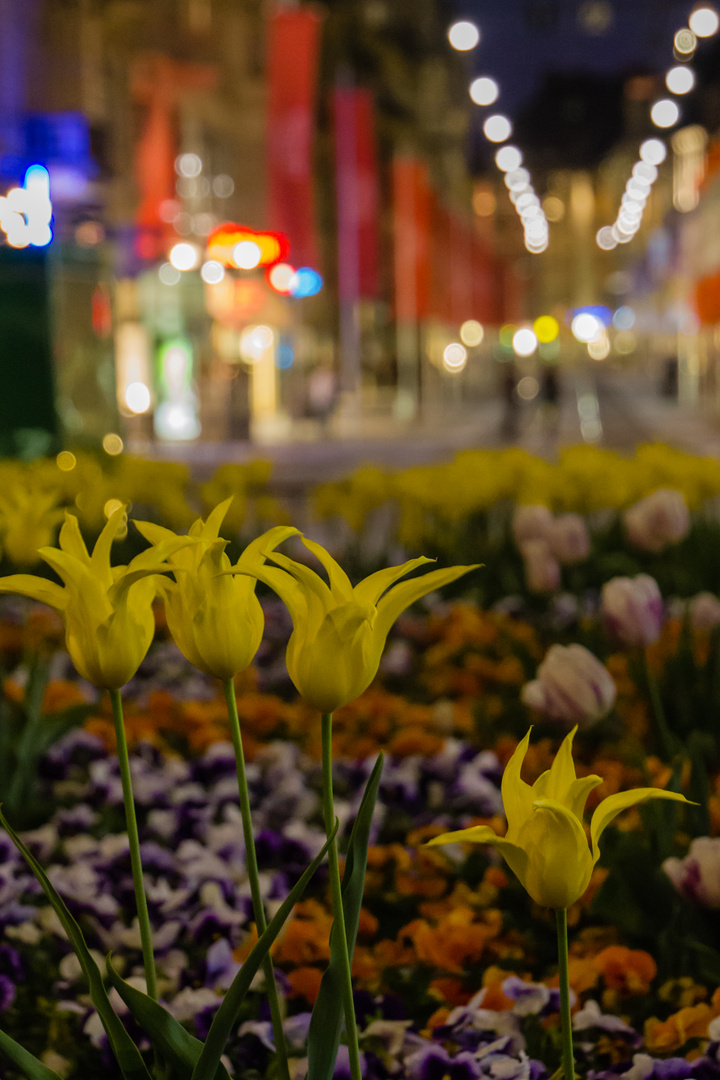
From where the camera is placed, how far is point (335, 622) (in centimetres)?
121

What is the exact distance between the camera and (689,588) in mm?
4172

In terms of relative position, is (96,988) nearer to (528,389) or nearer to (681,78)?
(681,78)

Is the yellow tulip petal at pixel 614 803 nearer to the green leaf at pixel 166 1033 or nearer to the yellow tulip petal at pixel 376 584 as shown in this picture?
the yellow tulip petal at pixel 376 584

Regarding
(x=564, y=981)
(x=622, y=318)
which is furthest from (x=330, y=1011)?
(x=622, y=318)

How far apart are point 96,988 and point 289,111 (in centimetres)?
2022

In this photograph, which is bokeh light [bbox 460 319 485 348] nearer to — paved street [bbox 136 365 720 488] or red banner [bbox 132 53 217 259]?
paved street [bbox 136 365 720 488]

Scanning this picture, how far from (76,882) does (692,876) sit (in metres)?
1.10

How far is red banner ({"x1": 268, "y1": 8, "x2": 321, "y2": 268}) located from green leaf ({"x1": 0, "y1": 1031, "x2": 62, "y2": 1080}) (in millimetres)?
20140

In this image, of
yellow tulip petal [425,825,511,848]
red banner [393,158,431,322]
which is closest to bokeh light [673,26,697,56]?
red banner [393,158,431,322]

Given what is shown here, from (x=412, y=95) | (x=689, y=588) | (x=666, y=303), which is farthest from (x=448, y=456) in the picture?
(x=412, y=95)

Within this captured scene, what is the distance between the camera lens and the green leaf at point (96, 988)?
122 cm

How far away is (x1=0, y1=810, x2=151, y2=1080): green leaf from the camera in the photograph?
4.00ft

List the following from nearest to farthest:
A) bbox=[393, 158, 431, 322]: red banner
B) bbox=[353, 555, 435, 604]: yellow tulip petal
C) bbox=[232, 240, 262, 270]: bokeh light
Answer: bbox=[353, 555, 435, 604]: yellow tulip petal → bbox=[232, 240, 262, 270]: bokeh light → bbox=[393, 158, 431, 322]: red banner

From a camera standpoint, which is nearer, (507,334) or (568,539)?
(568,539)
